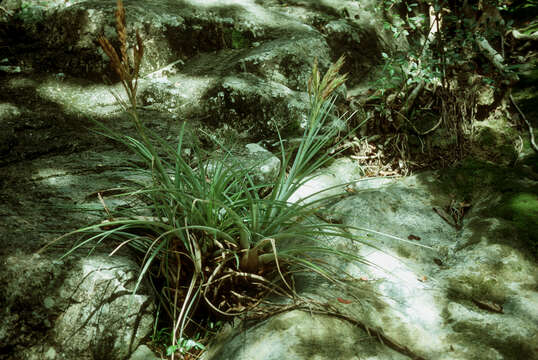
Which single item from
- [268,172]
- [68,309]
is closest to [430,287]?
[268,172]

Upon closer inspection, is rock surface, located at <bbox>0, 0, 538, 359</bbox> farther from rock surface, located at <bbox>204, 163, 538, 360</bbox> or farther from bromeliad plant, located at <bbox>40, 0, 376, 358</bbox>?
bromeliad plant, located at <bbox>40, 0, 376, 358</bbox>

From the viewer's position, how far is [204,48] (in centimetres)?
357

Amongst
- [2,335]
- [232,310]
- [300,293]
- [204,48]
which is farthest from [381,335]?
[204,48]

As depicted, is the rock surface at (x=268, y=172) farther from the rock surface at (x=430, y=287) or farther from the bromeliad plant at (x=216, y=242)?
the bromeliad plant at (x=216, y=242)

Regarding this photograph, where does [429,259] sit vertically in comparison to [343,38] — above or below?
below

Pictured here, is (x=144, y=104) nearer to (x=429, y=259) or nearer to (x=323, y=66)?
(x=323, y=66)

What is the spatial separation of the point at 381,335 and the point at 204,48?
10.4 ft

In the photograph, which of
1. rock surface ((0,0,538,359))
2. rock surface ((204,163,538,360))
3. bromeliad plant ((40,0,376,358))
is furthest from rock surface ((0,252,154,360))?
rock surface ((204,163,538,360))

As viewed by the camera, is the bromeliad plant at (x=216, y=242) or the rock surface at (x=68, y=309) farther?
the bromeliad plant at (x=216, y=242)

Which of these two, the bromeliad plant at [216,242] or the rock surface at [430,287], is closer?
the rock surface at [430,287]

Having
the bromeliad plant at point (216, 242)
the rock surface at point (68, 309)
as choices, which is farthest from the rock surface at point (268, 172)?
the bromeliad plant at point (216, 242)

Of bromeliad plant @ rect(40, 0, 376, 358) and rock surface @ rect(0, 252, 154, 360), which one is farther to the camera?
bromeliad plant @ rect(40, 0, 376, 358)

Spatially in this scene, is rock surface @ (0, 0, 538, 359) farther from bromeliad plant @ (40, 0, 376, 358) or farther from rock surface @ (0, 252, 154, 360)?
bromeliad plant @ (40, 0, 376, 358)

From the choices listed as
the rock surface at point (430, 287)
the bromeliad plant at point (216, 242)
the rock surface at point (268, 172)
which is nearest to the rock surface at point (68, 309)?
the rock surface at point (268, 172)
